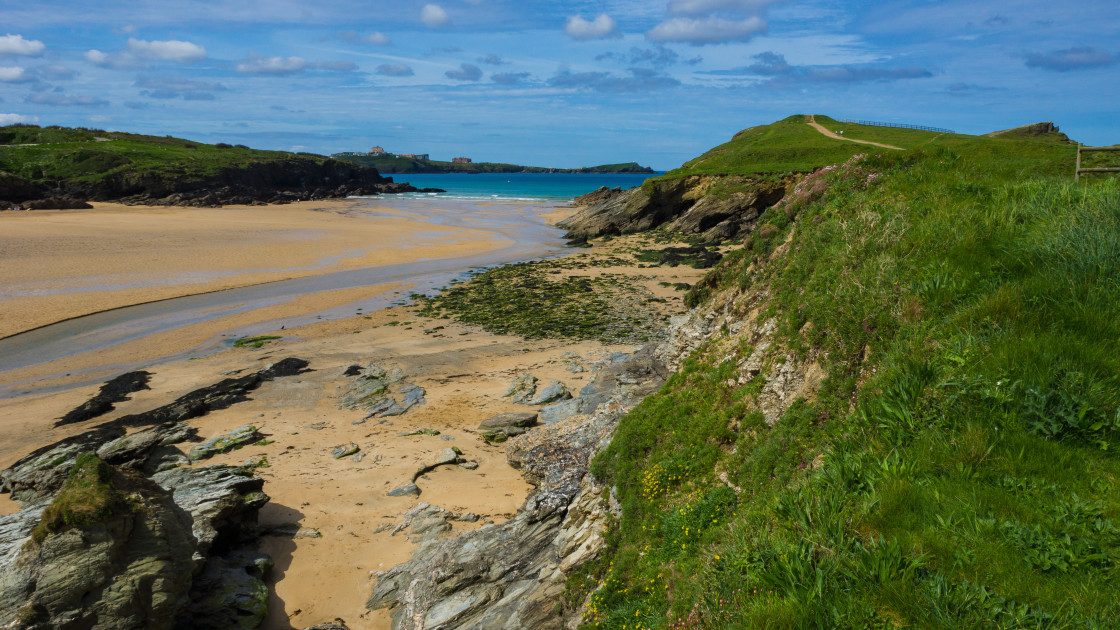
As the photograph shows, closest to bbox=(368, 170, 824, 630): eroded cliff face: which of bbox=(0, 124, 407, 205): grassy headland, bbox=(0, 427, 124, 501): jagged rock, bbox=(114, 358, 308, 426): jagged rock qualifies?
bbox=(0, 427, 124, 501): jagged rock

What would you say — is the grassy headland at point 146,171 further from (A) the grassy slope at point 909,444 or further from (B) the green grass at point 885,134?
(A) the grassy slope at point 909,444

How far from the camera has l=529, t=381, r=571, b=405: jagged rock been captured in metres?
17.5

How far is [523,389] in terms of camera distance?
18594mm

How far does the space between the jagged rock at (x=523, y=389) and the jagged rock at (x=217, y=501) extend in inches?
316

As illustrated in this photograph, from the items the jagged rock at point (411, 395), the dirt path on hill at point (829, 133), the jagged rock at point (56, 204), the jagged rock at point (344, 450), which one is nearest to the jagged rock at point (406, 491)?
the jagged rock at point (344, 450)

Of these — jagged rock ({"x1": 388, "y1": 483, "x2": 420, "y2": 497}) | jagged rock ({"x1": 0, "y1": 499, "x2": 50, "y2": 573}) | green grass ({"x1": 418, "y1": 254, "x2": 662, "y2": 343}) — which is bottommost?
jagged rock ({"x1": 388, "y1": 483, "x2": 420, "y2": 497})

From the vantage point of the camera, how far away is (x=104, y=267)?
→ 39219 mm

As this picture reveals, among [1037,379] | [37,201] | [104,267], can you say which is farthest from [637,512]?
[37,201]

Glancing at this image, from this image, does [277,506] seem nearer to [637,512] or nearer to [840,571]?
[637,512]

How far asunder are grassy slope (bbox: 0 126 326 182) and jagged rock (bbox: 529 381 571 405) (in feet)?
334

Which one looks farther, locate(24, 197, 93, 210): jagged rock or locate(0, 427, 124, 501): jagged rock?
locate(24, 197, 93, 210): jagged rock

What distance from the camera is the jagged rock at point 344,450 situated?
49.0 ft

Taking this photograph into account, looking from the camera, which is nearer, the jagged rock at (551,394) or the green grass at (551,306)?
the jagged rock at (551,394)

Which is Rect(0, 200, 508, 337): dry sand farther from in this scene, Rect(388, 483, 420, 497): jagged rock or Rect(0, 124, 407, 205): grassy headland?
Rect(388, 483, 420, 497): jagged rock
